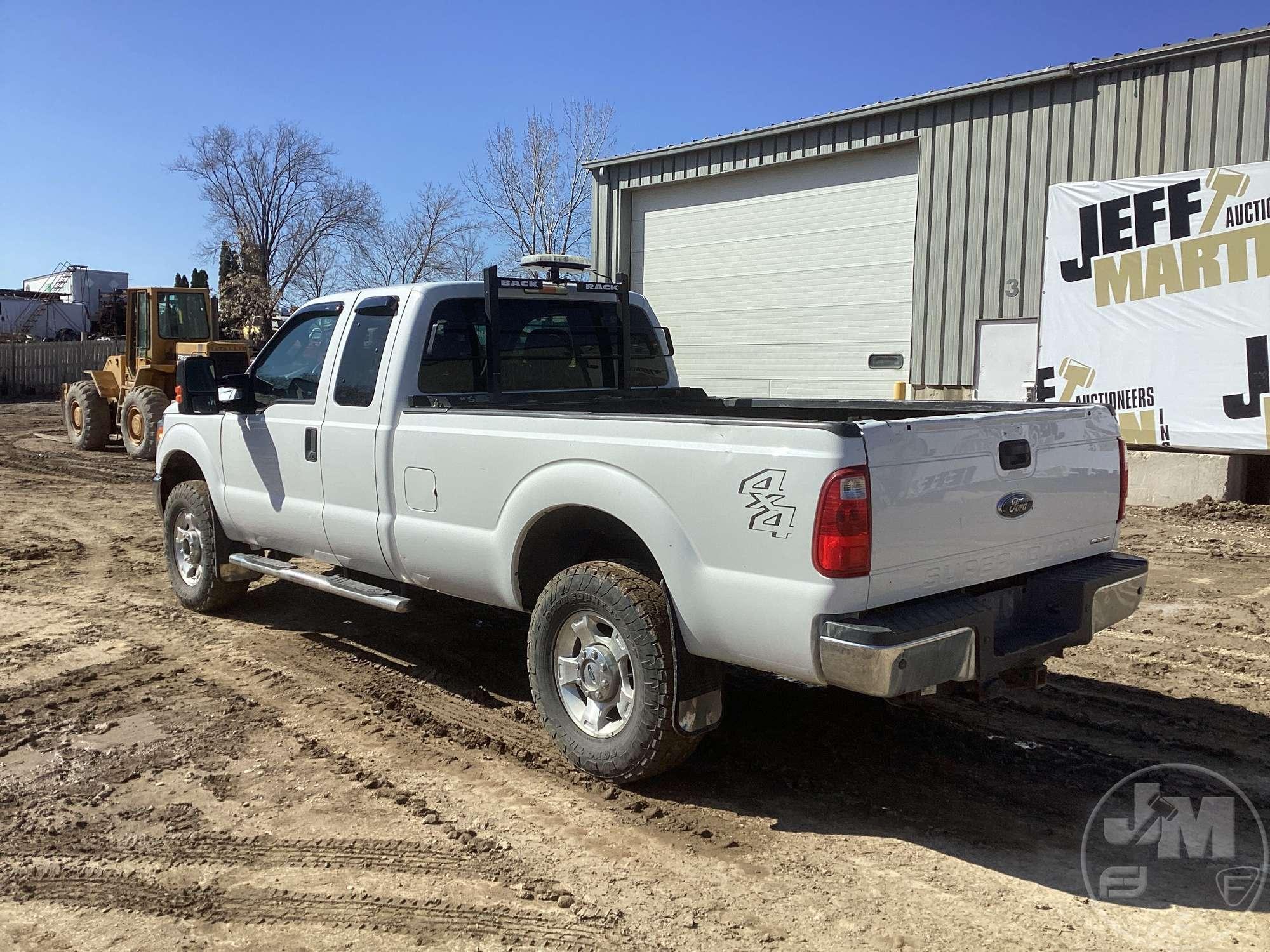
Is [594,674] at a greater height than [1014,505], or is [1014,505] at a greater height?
[1014,505]

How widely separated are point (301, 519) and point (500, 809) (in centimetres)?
255

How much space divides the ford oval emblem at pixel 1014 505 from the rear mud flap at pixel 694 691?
1.23 meters

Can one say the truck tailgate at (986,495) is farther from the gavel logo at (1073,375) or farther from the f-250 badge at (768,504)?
the gavel logo at (1073,375)

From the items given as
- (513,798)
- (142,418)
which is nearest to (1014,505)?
(513,798)

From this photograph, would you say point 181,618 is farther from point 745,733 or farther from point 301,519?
point 745,733

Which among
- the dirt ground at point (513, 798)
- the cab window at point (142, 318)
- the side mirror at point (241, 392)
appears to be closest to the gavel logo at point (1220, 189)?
the dirt ground at point (513, 798)

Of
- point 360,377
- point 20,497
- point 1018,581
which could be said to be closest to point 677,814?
point 1018,581

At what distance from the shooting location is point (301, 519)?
6.02 metres

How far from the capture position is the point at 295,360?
20.6ft

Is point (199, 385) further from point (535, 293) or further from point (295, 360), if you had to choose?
point (535, 293)

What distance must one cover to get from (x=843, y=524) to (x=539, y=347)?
9.51 feet

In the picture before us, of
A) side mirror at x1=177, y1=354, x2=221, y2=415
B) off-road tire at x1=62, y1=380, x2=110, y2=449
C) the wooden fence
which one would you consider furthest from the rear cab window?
the wooden fence

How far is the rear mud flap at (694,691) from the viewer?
405 centimetres

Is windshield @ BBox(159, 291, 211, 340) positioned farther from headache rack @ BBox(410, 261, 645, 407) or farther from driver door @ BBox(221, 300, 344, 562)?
headache rack @ BBox(410, 261, 645, 407)
